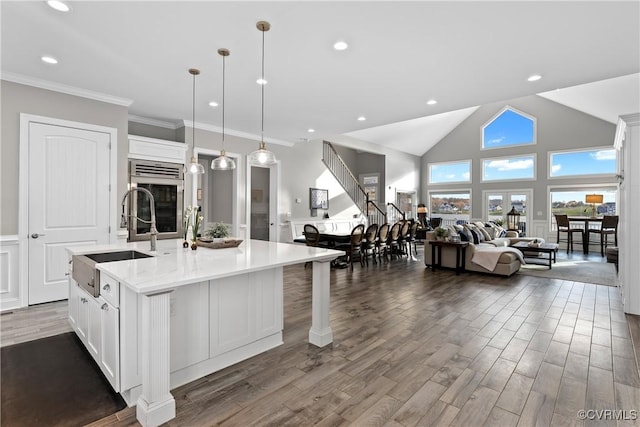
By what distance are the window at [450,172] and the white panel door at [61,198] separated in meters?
11.6

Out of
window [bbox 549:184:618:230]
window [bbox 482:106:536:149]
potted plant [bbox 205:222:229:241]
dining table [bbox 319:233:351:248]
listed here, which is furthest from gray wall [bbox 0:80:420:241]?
window [bbox 549:184:618:230]

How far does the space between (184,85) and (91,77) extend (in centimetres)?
103

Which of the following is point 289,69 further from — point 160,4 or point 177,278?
point 177,278

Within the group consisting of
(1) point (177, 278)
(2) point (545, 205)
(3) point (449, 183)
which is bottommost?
(1) point (177, 278)

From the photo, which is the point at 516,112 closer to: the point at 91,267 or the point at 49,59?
the point at 49,59

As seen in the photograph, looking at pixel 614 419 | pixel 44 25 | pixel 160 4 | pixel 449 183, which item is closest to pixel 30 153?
pixel 44 25

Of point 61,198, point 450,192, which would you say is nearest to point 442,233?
point 61,198

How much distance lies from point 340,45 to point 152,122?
4.19 metres

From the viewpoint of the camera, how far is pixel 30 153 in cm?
388

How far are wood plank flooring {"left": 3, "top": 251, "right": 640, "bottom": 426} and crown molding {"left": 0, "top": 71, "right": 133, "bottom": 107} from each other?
375cm

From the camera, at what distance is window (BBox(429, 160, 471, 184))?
12.3 metres

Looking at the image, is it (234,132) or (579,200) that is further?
(579,200)

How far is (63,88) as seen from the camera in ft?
13.3

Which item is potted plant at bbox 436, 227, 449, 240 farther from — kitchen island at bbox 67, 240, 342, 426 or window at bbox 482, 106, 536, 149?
window at bbox 482, 106, 536, 149
